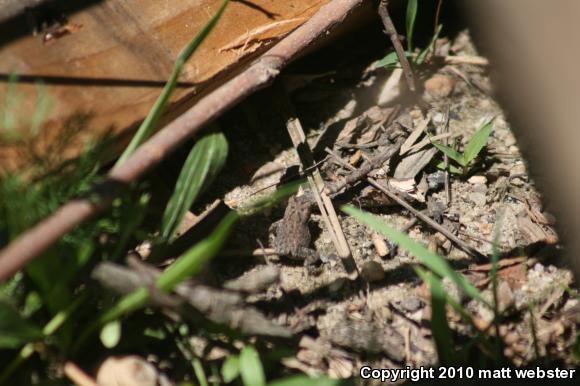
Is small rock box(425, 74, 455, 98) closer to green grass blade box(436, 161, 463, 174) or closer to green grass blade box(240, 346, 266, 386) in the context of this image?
green grass blade box(436, 161, 463, 174)

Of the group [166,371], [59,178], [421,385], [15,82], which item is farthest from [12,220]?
[421,385]

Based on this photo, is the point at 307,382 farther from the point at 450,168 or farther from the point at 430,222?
the point at 450,168

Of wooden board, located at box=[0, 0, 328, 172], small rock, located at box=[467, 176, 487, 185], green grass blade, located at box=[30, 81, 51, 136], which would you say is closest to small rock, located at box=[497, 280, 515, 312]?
small rock, located at box=[467, 176, 487, 185]

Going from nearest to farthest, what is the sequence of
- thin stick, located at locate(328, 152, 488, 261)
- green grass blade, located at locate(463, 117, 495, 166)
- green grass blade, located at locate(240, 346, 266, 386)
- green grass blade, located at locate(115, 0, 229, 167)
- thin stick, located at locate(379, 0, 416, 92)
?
1. green grass blade, located at locate(240, 346, 266, 386)
2. green grass blade, located at locate(115, 0, 229, 167)
3. thin stick, located at locate(328, 152, 488, 261)
4. green grass blade, located at locate(463, 117, 495, 166)
5. thin stick, located at locate(379, 0, 416, 92)

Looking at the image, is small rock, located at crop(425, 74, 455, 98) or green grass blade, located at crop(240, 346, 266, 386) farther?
small rock, located at crop(425, 74, 455, 98)

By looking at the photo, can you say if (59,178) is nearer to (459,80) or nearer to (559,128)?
(559,128)

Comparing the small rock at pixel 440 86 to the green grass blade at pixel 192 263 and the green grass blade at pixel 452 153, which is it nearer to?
the green grass blade at pixel 452 153

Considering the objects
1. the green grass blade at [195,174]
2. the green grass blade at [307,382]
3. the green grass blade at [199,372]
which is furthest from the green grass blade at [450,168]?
the green grass blade at [199,372]
